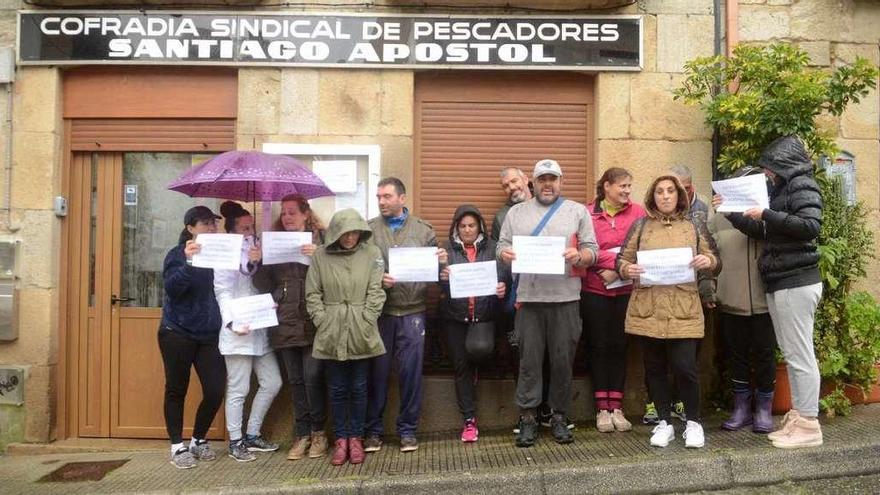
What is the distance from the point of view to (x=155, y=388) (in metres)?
6.22

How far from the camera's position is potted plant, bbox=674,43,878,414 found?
17.1 feet

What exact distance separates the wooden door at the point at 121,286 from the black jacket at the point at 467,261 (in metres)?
2.45

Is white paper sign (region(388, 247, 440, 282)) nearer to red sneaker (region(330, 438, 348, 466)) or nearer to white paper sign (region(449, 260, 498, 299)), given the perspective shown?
white paper sign (region(449, 260, 498, 299))

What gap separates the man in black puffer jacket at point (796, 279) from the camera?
15.4 feet

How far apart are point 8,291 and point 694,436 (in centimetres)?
573

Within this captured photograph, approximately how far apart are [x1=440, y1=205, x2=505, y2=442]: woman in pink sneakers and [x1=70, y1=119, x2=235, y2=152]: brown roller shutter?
2349 mm

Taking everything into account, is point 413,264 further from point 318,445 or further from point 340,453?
point 318,445

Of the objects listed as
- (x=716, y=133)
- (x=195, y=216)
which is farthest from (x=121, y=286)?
(x=716, y=133)

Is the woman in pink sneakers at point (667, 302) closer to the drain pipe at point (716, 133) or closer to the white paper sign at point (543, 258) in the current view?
the white paper sign at point (543, 258)

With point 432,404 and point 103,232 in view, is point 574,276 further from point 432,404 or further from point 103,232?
point 103,232

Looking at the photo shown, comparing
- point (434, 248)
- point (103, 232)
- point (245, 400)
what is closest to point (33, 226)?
point (103, 232)

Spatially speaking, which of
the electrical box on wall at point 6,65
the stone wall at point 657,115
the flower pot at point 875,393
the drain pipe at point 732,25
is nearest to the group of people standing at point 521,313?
the stone wall at point 657,115

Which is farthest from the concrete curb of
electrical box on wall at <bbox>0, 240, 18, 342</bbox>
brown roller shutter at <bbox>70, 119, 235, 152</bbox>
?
brown roller shutter at <bbox>70, 119, 235, 152</bbox>

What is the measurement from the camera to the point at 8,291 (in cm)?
602
